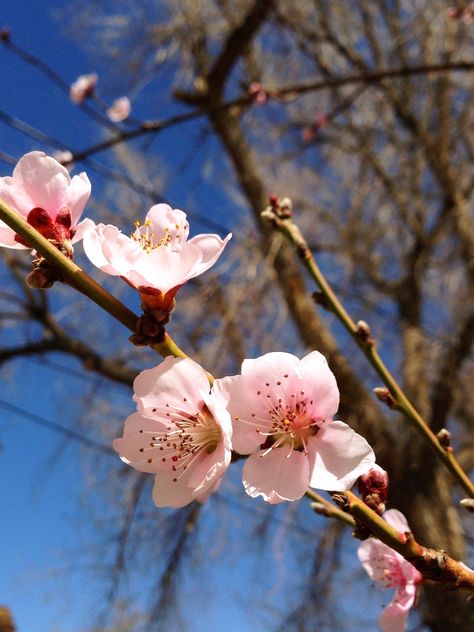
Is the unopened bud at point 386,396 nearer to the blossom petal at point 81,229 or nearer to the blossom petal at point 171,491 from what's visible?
the blossom petal at point 171,491

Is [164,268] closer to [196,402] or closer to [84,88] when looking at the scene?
[196,402]

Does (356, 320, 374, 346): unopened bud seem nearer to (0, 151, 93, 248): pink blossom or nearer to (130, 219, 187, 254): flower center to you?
(130, 219, 187, 254): flower center

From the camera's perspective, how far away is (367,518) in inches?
17.9

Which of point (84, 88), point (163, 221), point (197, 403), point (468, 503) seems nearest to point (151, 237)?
point (163, 221)

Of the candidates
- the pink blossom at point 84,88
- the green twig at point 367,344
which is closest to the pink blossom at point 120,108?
the pink blossom at point 84,88

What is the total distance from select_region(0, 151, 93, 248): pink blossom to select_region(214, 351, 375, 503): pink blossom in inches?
9.5

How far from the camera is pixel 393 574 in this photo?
31.1 inches

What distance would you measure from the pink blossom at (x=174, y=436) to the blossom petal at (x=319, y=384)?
100 millimetres

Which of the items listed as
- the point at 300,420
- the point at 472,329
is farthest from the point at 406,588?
the point at 472,329

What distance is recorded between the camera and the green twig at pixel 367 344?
69 centimetres

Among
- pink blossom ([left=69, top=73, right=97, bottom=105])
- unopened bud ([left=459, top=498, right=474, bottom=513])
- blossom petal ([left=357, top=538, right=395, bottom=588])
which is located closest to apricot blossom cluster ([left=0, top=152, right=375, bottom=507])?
unopened bud ([left=459, top=498, right=474, bottom=513])

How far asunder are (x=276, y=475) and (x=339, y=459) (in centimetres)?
6

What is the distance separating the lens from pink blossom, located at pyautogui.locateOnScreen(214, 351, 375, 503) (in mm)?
532

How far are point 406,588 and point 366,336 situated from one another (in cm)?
33
